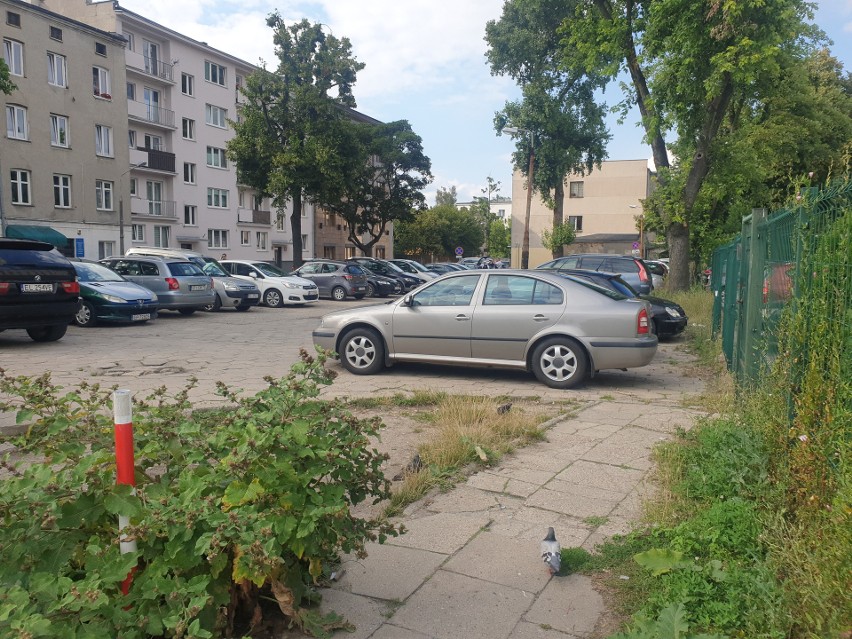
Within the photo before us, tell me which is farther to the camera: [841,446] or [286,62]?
[286,62]

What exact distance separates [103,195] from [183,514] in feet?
138

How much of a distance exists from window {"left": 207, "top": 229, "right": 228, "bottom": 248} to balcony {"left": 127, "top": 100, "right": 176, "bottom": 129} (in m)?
7.70

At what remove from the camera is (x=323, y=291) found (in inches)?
1166

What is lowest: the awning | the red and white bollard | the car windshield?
the red and white bollard

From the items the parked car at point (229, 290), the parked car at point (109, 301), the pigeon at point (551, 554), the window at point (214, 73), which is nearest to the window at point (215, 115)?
the window at point (214, 73)

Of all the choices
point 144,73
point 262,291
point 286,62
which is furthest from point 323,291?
point 144,73

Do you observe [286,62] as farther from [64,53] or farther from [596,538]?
[596,538]

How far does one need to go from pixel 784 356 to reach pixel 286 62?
35517mm

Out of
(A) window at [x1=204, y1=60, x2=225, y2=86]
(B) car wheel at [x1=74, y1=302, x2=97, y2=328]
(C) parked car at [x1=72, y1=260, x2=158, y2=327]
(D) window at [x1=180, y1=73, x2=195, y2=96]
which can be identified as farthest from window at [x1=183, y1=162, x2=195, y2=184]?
(B) car wheel at [x1=74, y1=302, x2=97, y2=328]

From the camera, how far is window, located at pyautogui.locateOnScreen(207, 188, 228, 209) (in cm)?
4988

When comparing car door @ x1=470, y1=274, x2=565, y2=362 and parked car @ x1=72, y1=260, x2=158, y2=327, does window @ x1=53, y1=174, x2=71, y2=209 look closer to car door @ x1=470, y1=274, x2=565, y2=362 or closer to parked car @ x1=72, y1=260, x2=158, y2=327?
parked car @ x1=72, y1=260, x2=158, y2=327

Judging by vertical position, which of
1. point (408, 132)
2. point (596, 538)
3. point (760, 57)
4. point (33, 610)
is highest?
point (408, 132)

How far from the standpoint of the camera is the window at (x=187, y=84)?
155 ft

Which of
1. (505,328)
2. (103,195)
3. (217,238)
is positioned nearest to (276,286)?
(505,328)
